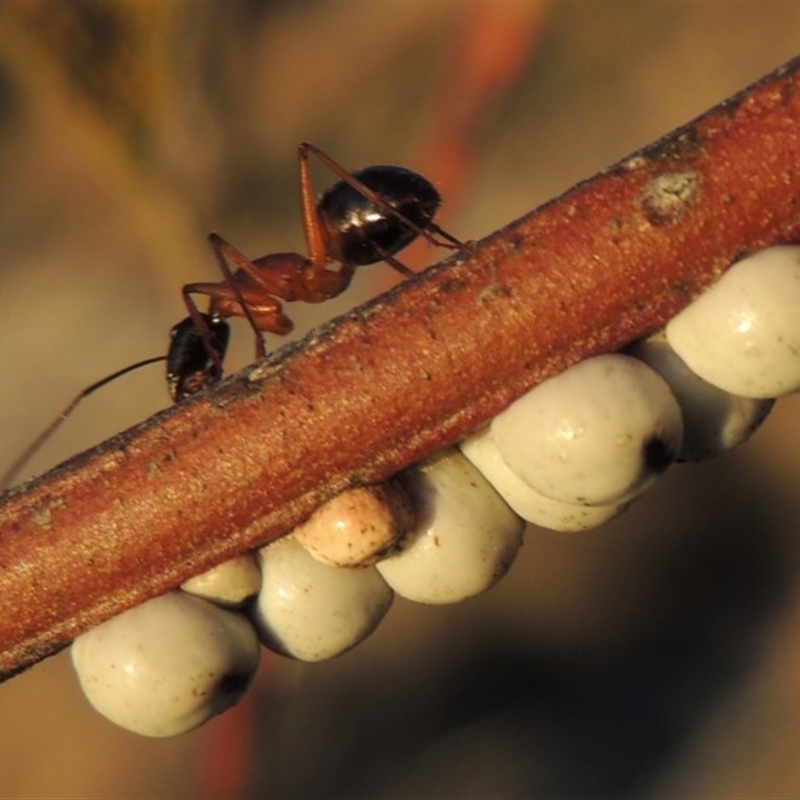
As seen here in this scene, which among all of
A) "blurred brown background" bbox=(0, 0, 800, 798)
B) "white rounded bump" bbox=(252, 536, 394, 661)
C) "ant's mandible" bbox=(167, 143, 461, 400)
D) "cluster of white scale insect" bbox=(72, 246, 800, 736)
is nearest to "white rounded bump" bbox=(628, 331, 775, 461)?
"cluster of white scale insect" bbox=(72, 246, 800, 736)

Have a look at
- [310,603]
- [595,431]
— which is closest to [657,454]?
[595,431]

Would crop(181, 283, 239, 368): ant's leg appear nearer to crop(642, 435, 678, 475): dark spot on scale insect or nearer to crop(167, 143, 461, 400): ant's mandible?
crop(167, 143, 461, 400): ant's mandible

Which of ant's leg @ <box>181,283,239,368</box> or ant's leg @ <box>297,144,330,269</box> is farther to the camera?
ant's leg @ <box>297,144,330,269</box>

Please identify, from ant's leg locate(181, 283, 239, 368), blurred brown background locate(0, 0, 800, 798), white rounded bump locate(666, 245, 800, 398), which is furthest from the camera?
blurred brown background locate(0, 0, 800, 798)

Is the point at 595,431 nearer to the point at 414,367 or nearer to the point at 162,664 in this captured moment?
the point at 414,367

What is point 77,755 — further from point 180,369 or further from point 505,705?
point 180,369

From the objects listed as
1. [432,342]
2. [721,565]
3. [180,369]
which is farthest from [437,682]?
[432,342]

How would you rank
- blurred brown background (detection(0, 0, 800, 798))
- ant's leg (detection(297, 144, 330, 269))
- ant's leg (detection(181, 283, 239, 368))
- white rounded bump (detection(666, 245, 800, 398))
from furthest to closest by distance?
blurred brown background (detection(0, 0, 800, 798)) < ant's leg (detection(297, 144, 330, 269)) < ant's leg (detection(181, 283, 239, 368)) < white rounded bump (detection(666, 245, 800, 398))
